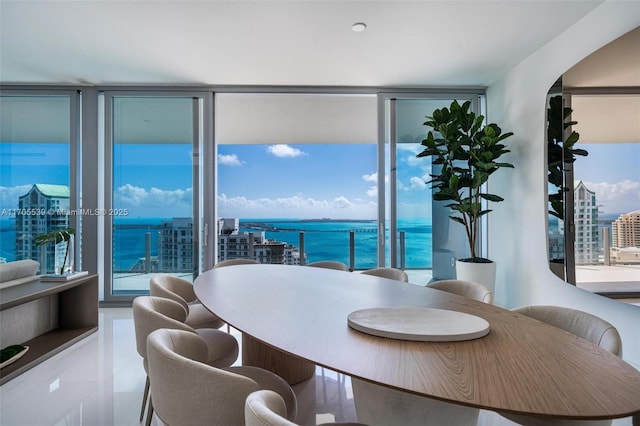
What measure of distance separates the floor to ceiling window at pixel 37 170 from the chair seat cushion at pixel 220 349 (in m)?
3.67

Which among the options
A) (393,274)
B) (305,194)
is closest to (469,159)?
(393,274)

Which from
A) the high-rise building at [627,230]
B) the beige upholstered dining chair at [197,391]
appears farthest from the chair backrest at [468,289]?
the beige upholstered dining chair at [197,391]

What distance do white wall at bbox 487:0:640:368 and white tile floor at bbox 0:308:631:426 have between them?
1456 mm

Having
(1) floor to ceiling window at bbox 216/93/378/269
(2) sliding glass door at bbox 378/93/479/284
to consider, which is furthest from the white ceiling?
(1) floor to ceiling window at bbox 216/93/378/269

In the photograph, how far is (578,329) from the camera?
1.66 m

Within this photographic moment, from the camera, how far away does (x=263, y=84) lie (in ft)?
16.0

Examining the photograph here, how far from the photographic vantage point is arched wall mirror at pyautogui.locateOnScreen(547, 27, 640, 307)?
263 cm

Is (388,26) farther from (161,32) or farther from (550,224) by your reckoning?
(550,224)

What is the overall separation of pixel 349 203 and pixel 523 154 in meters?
9.01

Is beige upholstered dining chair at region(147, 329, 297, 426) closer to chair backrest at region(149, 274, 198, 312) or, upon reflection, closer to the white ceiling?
chair backrest at region(149, 274, 198, 312)

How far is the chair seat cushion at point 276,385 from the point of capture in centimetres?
148

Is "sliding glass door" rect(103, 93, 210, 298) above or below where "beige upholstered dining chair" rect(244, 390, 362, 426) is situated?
above

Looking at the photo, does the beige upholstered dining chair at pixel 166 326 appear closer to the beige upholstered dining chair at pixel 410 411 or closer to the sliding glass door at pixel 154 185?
the beige upholstered dining chair at pixel 410 411

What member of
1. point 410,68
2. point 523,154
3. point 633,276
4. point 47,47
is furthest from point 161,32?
point 633,276
